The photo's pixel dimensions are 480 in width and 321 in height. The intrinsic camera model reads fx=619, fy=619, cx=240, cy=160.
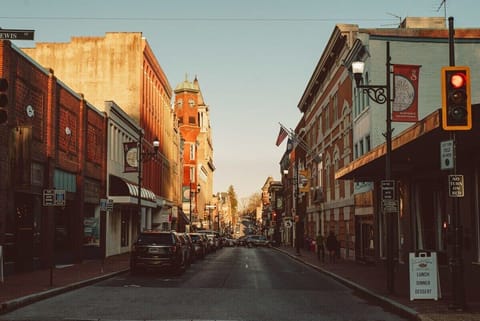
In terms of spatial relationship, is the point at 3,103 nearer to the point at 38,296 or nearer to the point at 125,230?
the point at 38,296

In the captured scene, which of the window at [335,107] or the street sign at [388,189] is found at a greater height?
the window at [335,107]

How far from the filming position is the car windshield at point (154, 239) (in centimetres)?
2552

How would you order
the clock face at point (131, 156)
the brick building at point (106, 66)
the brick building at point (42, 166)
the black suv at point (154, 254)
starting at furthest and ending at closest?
the brick building at point (106, 66) < the clock face at point (131, 156) < the black suv at point (154, 254) < the brick building at point (42, 166)

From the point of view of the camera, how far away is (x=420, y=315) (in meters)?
12.4

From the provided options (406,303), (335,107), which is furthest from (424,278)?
(335,107)

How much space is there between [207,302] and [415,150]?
8236 mm

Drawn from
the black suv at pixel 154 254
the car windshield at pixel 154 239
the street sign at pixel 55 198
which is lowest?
the black suv at pixel 154 254

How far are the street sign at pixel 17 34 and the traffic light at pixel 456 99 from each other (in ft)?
27.9

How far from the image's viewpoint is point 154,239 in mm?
25688

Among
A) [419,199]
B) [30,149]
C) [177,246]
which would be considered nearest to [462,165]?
[419,199]

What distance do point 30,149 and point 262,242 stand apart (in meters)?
57.7

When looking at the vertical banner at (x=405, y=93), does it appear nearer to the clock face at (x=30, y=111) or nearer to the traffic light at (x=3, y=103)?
the clock face at (x=30, y=111)

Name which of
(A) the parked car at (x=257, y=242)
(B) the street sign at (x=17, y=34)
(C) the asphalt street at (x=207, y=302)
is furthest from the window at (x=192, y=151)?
(B) the street sign at (x=17, y=34)

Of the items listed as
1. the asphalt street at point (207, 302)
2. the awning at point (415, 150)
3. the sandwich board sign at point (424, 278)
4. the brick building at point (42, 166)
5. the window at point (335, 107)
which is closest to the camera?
the asphalt street at point (207, 302)
